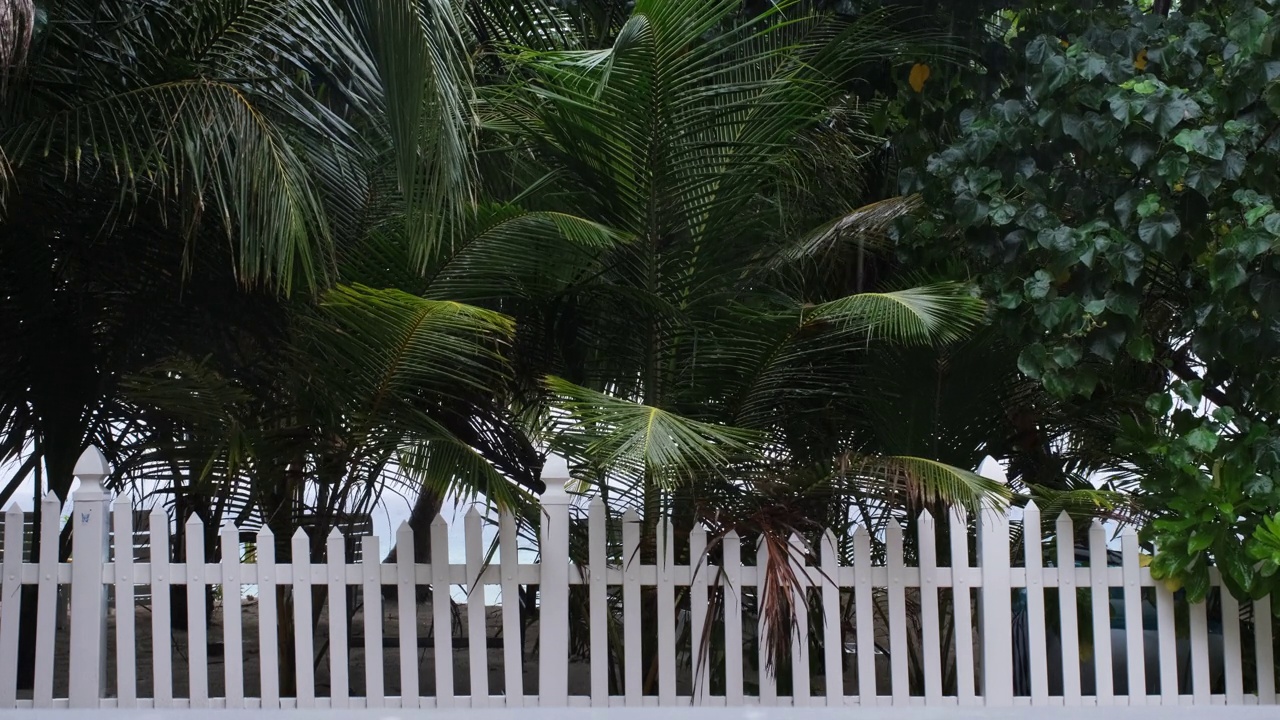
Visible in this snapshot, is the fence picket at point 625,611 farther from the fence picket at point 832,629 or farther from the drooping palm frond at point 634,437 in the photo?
the drooping palm frond at point 634,437

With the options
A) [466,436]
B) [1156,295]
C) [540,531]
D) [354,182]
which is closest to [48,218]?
[354,182]

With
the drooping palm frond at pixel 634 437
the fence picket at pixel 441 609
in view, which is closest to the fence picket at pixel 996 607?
the drooping palm frond at pixel 634 437

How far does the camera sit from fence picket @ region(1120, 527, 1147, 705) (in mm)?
4328

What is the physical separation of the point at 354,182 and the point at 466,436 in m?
1.18

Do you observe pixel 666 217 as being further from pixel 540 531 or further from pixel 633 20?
pixel 540 531

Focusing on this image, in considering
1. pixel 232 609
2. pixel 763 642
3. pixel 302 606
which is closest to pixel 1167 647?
pixel 763 642

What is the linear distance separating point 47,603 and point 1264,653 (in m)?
4.47

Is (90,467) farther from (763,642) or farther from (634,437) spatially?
(763,642)

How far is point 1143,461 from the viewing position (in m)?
4.48

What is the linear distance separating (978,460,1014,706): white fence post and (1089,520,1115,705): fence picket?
0.32 m

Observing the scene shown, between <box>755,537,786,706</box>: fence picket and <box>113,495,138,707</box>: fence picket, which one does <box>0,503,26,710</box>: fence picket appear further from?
<box>755,537,786,706</box>: fence picket

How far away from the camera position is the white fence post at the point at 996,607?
4.33 metres

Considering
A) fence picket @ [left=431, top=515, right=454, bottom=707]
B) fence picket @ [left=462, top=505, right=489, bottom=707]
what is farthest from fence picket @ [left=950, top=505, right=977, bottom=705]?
fence picket @ [left=431, top=515, right=454, bottom=707]

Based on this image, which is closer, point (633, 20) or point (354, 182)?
point (633, 20)
